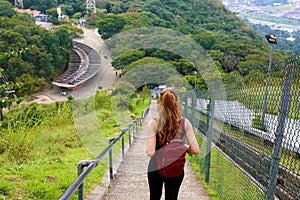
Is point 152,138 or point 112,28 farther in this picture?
point 112,28

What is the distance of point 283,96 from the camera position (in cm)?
186

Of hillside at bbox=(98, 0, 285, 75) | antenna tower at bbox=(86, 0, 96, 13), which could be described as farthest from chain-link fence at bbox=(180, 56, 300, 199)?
antenna tower at bbox=(86, 0, 96, 13)

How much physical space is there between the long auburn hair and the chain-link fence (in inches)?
27.5

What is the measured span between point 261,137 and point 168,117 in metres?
1.10

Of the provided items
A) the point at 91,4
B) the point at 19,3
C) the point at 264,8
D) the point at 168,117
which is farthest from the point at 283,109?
the point at 264,8

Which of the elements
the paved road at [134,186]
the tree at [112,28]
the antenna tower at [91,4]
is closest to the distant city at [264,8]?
the antenna tower at [91,4]


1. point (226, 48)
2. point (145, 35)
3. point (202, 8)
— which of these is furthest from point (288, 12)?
point (145, 35)

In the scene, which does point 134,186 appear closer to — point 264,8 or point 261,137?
point 261,137

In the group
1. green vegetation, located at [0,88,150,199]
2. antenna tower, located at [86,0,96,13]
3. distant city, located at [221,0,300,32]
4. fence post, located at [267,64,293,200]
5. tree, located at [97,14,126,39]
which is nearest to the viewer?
fence post, located at [267,64,293,200]

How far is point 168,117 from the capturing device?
2.04 metres

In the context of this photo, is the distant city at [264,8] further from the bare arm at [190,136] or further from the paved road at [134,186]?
the bare arm at [190,136]

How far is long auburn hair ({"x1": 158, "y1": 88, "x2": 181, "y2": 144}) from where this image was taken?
2.04 m

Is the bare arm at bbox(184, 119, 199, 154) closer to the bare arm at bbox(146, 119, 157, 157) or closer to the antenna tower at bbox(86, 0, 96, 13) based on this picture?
the bare arm at bbox(146, 119, 157, 157)

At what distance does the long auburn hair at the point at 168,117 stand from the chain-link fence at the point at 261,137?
0.70 meters
